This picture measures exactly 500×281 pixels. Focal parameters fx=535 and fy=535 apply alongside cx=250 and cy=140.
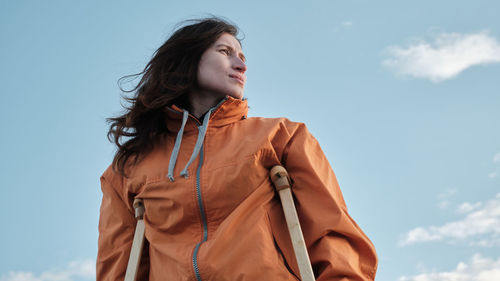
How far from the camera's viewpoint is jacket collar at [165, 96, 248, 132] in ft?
12.3

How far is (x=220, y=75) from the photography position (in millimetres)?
4020

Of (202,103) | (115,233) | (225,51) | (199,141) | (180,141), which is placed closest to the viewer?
(199,141)

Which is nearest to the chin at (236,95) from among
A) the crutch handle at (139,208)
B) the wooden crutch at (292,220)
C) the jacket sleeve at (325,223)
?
the jacket sleeve at (325,223)

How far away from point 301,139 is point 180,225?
988 millimetres

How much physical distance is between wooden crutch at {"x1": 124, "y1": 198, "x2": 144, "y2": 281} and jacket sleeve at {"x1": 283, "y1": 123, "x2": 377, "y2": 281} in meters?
1.04

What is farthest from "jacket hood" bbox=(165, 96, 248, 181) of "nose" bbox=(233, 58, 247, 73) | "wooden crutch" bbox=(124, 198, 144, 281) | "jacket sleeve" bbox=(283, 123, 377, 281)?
"jacket sleeve" bbox=(283, 123, 377, 281)

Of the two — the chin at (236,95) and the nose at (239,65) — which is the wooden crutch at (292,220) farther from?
the nose at (239,65)

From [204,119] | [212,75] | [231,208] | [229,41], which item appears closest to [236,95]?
[212,75]

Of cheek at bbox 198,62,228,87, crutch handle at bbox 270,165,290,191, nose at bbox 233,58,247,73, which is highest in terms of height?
nose at bbox 233,58,247,73

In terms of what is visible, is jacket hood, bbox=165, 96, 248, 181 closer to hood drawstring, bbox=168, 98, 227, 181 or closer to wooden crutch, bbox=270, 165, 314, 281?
hood drawstring, bbox=168, 98, 227, 181

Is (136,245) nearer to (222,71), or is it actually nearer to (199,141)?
(199,141)

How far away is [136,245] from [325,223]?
129 centimetres

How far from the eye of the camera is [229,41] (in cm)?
427

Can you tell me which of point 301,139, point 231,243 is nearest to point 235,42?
point 301,139
